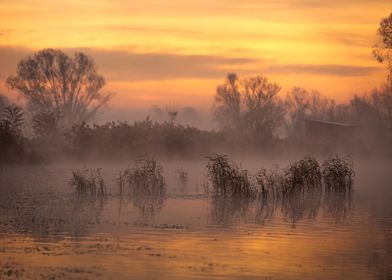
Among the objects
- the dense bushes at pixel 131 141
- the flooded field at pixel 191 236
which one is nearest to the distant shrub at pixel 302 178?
the flooded field at pixel 191 236

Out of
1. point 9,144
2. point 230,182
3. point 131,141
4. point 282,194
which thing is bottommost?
point 282,194

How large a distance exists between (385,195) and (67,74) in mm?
71920

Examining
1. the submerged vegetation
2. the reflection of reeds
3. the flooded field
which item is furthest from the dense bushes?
the submerged vegetation

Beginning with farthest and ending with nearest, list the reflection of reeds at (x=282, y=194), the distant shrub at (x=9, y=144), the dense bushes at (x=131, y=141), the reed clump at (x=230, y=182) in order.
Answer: the dense bushes at (x=131, y=141)
the distant shrub at (x=9, y=144)
the reed clump at (x=230, y=182)
the reflection of reeds at (x=282, y=194)

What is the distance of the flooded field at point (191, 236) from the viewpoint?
48.0 ft

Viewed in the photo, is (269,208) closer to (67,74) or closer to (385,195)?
(385,195)

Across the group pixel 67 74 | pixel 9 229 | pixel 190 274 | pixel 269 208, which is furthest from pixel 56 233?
pixel 67 74

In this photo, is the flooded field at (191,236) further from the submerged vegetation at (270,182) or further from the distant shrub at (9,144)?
the distant shrub at (9,144)

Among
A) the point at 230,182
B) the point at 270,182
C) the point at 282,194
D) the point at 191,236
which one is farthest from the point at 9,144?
the point at 191,236

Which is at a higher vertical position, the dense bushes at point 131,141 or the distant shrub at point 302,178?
the dense bushes at point 131,141

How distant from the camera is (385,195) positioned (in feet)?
106

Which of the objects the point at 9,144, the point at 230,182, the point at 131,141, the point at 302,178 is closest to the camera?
the point at 230,182

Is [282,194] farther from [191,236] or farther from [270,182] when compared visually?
[191,236]

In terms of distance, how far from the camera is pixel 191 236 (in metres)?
19.0
